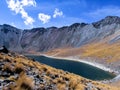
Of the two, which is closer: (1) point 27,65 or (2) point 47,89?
(2) point 47,89

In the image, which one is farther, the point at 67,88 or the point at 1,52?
the point at 1,52

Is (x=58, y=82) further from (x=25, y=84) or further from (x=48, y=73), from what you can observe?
(x=25, y=84)

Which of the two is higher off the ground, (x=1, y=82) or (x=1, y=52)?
(x=1, y=52)

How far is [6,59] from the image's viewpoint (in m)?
22.5

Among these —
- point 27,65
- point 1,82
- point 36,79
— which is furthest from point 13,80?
point 27,65

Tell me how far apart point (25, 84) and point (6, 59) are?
4.49 meters

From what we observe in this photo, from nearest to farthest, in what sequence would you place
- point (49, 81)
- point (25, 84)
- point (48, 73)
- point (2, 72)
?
point (25, 84) → point (2, 72) → point (49, 81) → point (48, 73)

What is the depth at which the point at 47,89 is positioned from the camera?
2064 cm

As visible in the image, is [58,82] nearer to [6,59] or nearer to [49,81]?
[49,81]

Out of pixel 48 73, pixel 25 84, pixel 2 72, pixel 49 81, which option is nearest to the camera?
pixel 25 84

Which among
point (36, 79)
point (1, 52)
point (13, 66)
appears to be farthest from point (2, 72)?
point (1, 52)

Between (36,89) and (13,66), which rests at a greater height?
(13,66)

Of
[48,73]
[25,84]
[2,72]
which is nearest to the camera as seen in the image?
[25,84]

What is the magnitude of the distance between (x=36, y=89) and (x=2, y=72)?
312cm
